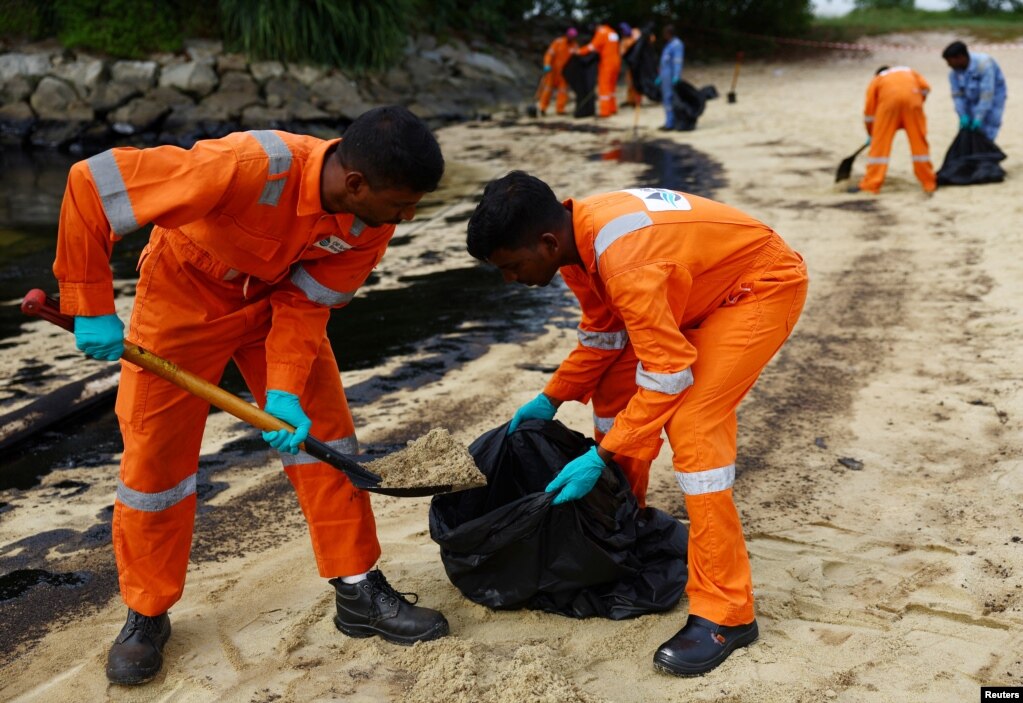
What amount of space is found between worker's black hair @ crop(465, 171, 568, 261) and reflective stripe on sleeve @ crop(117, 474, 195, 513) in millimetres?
1160

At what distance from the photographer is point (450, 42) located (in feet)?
62.6

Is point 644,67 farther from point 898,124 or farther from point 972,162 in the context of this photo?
point 972,162

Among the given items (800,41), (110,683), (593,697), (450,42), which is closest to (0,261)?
(110,683)

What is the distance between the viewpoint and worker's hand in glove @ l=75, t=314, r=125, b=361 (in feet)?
8.23

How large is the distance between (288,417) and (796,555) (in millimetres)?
1748

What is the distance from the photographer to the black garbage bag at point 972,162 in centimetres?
887

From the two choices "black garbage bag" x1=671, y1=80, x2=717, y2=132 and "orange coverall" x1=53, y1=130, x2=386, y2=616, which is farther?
"black garbage bag" x1=671, y1=80, x2=717, y2=132

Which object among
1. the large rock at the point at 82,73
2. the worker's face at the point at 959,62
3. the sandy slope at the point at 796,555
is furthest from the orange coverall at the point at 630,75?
the sandy slope at the point at 796,555

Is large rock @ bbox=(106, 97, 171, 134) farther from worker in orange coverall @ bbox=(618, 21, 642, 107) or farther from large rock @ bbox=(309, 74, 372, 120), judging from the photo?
worker in orange coverall @ bbox=(618, 21, 642, 107)

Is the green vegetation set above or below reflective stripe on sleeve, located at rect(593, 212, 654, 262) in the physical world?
above

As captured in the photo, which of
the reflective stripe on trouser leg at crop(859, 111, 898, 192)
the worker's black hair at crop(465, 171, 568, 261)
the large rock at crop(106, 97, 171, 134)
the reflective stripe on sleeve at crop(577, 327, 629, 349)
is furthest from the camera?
the large rock at crop(106, 97, 171, 134)

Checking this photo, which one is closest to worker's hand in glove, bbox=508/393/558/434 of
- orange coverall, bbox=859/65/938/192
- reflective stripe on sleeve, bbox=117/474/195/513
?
reflective stripe on sleeve, bbox=117/474/195/513

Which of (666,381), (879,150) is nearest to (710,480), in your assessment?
(666,381)

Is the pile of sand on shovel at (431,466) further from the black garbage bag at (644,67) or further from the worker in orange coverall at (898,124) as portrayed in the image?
the black garbage bag at (644,67)
